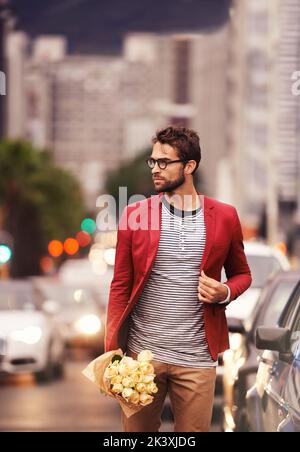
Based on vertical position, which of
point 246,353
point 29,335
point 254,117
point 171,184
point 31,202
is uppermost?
point 171,184

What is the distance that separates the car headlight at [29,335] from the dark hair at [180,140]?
43.1ft

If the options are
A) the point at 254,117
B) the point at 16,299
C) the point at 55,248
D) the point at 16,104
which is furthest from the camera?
the point at 16,104

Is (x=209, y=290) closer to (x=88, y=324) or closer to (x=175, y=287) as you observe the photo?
(x=175, y=287)

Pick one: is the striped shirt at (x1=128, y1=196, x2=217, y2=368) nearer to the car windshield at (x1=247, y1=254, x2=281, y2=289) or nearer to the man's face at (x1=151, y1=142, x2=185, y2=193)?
the man's face at (x1=151, y1=142, x2=185, y2=193)

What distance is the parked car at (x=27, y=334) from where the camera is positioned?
759 inches

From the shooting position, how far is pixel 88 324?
26.4m

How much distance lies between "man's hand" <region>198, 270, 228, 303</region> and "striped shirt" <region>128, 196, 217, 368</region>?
8 centimetres

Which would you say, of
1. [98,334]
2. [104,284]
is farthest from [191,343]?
[104,284]

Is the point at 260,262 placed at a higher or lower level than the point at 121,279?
lower

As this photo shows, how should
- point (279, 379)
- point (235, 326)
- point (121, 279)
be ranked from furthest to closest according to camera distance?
point (235, 326), point (279, 379), point (121, 279)

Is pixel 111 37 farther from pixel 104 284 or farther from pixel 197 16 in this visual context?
pixel 104 284

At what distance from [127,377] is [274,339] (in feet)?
3.72

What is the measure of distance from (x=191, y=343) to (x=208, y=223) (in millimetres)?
520

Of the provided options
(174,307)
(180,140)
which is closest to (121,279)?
(174,307)
